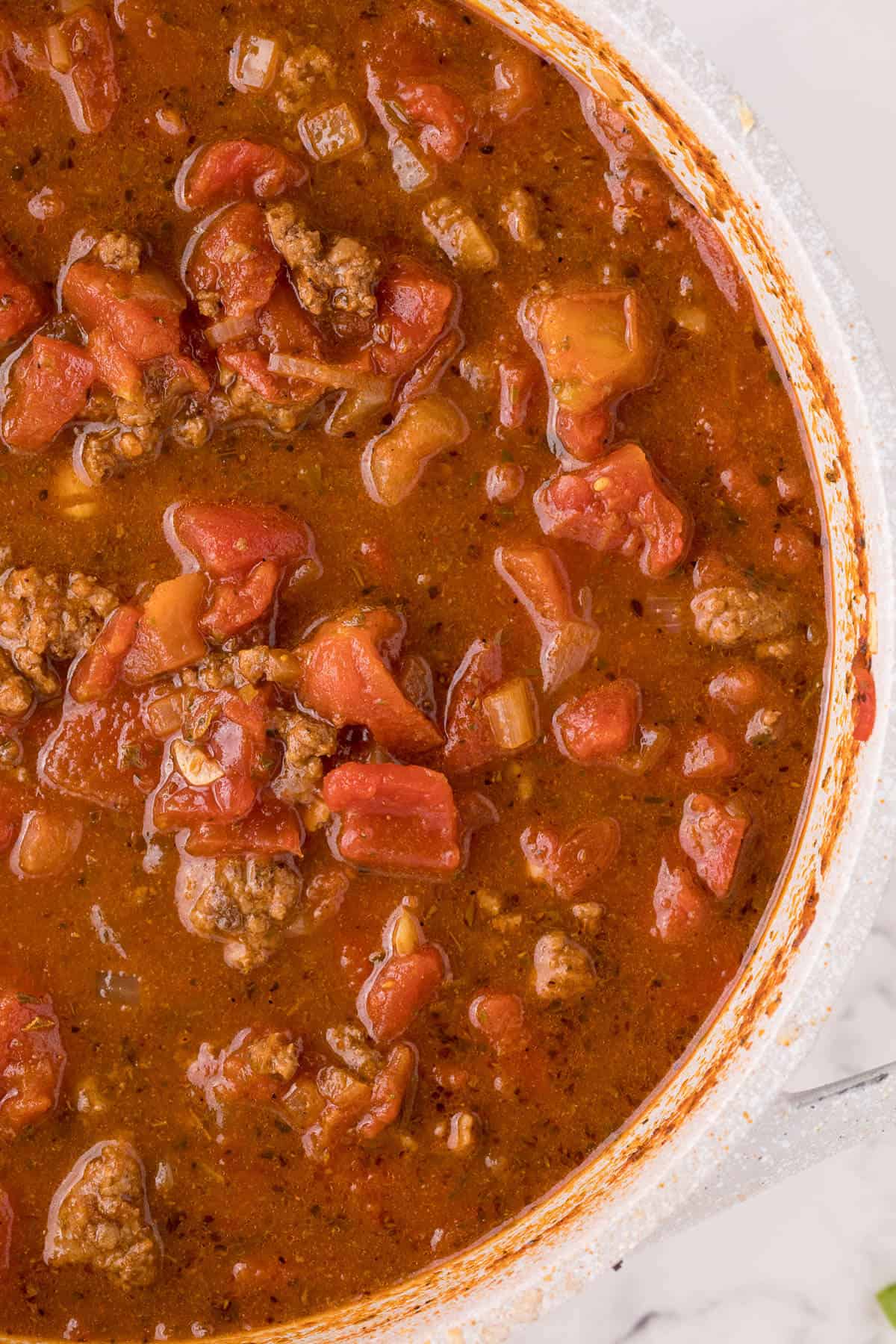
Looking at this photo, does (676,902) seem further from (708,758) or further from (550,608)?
(550,608)

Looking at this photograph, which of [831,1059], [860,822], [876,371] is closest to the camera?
[876,371]

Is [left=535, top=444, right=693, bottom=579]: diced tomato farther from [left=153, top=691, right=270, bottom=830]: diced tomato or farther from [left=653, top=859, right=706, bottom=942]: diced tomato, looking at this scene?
[left=153, top=691, right=270, bottom=830]: diced tomato

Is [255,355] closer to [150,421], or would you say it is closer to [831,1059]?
[150,421]

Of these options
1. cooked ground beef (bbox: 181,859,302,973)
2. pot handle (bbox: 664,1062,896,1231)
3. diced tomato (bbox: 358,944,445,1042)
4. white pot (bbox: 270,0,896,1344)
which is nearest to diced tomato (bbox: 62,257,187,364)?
white pot (bbox: 270,0,896,1344)

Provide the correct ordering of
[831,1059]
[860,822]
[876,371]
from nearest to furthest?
[876,371]
[860,822]
[831,1059]

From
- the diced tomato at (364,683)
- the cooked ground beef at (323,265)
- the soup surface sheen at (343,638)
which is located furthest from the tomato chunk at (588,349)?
the diced tomato at (364,683)

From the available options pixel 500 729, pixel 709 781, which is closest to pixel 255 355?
pixel 500 729
